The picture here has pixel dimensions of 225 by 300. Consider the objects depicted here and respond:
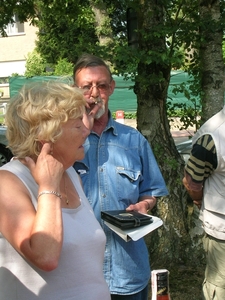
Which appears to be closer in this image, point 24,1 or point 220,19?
point 220,19

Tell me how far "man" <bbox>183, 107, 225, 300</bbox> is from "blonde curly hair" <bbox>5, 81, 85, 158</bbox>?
3.50 feet

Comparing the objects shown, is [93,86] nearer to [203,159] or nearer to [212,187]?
[203,159]

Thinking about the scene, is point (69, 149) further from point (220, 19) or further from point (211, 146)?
point (220, 19)

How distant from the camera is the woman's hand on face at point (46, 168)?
1756 mm

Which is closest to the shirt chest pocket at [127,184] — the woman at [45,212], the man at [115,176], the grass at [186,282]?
the man at [115,176]

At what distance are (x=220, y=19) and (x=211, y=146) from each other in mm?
2067

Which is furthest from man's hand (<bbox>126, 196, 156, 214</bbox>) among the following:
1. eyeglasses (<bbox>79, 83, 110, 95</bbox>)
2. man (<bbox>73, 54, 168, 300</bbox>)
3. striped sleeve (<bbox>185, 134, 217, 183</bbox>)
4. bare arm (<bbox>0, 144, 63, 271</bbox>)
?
bare arm (<bbox>0, 144, 63, 271</bbox>)

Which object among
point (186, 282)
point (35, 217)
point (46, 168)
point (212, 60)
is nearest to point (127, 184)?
point (46, 168)

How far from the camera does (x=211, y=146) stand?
8.89 feet

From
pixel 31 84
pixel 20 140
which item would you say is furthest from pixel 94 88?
pixel 20 140

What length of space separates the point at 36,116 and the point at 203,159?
1265 millimetres

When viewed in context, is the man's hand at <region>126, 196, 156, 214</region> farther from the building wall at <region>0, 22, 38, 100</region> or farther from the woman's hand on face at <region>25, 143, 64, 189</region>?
the building wall at <region>0, 22, 38, 100</region>

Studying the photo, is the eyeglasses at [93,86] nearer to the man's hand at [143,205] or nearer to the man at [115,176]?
the man at [115,176]

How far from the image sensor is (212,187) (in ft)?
9.29
